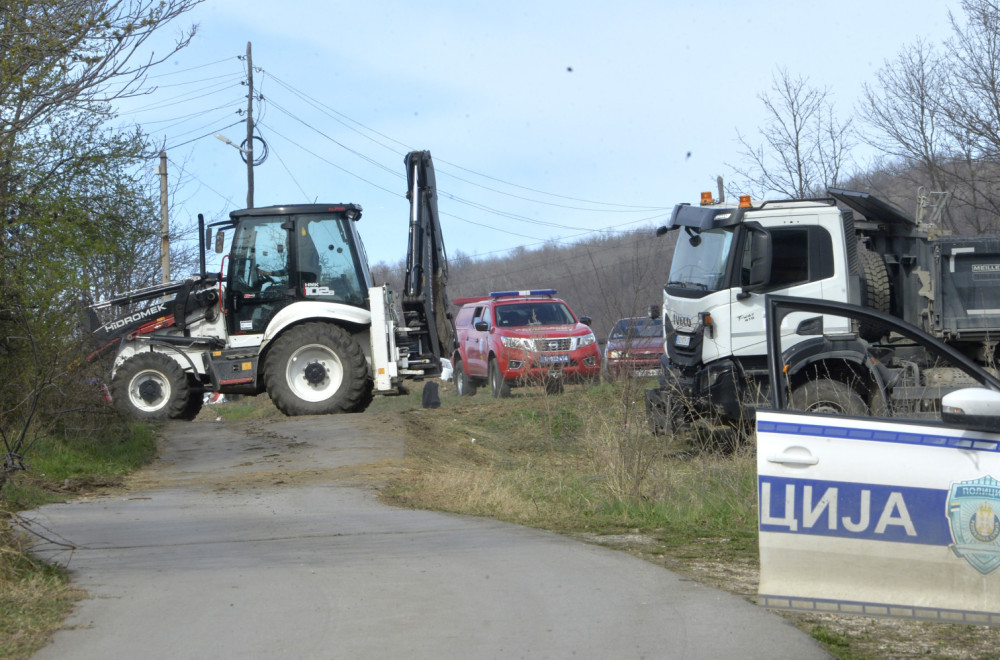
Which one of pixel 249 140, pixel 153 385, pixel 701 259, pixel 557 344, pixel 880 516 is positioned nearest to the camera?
pixel 880 516

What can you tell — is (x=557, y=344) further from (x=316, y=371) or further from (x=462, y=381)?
(x=316, y=371)

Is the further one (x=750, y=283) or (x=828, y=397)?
(x=750, y=283)

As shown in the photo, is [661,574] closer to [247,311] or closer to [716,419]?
[716,419]

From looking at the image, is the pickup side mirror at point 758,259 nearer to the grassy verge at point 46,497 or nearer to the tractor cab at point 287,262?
the tractor cab at point 287,262

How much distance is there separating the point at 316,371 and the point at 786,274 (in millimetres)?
7485

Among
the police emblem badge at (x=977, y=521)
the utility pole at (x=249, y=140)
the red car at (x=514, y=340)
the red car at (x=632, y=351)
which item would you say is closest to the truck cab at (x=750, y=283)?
the red car at (x=632, y=351)

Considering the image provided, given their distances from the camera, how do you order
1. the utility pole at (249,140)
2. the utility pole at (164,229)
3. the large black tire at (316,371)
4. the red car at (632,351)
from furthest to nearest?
the utility pole at (249,140)
the utility pole at (164,229)
the large black tire at (316,371)
the red car at (632,351)

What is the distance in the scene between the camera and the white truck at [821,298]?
1102cm

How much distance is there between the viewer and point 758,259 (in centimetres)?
1147

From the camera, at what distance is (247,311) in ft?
53.5

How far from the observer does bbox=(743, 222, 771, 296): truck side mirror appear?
11406mm

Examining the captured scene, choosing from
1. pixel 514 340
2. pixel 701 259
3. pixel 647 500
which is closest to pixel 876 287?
pixel 701 259

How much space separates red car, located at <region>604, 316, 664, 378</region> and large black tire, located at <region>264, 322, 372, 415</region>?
4649 millimetres

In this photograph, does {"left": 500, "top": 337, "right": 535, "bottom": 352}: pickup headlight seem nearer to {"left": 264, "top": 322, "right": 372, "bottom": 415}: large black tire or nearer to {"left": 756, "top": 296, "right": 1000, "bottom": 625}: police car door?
{"left": 264, "top": 322, "right": 372, "bottom": 415}: large black tire
